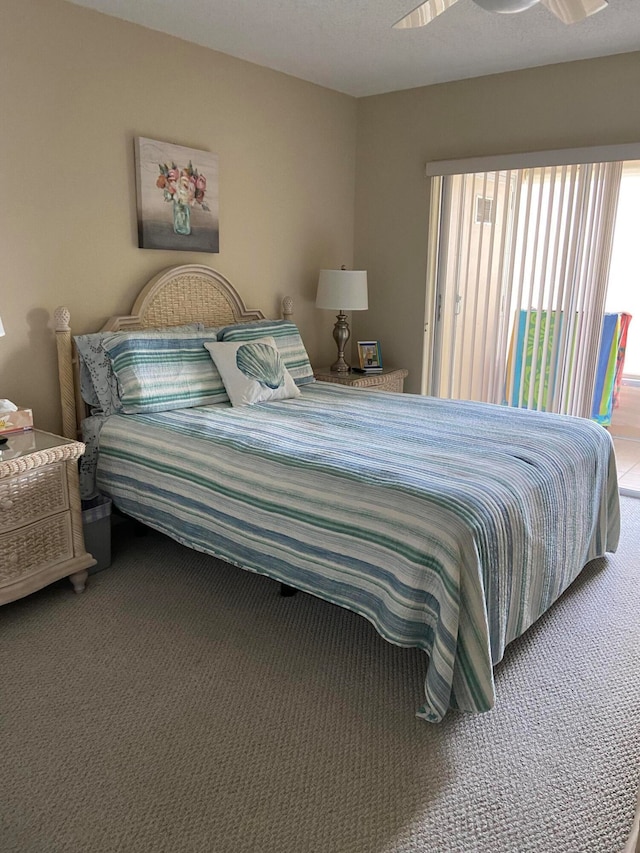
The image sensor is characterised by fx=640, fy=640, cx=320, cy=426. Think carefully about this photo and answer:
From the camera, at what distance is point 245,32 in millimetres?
3221

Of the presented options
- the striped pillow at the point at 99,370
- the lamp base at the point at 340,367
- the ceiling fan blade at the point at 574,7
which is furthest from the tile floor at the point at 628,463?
the striped pillow at the point at 99,370

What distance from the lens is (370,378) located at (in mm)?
4164

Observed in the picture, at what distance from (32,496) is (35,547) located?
21 centimetres

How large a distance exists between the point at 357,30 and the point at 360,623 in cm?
281

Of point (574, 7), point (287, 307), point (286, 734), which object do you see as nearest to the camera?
point (286, 734)

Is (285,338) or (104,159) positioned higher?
(104,159)

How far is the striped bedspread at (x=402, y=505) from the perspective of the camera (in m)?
1.88

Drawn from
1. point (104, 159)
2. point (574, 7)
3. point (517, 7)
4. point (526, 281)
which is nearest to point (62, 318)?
point (104, 159)

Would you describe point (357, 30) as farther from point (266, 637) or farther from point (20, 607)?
point (20, 607)

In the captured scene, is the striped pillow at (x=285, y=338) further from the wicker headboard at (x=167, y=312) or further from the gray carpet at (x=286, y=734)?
the gray carpet at (x=286, y=734)

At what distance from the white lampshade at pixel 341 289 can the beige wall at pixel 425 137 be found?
50 centimetres

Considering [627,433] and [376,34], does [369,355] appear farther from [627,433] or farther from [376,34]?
[627,433]

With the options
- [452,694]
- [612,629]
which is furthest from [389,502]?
[612,629]

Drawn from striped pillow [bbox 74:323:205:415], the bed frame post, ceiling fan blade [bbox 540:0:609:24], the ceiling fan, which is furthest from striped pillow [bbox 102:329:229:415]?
ceiling fan blade [bbox 540:0:609:24]
